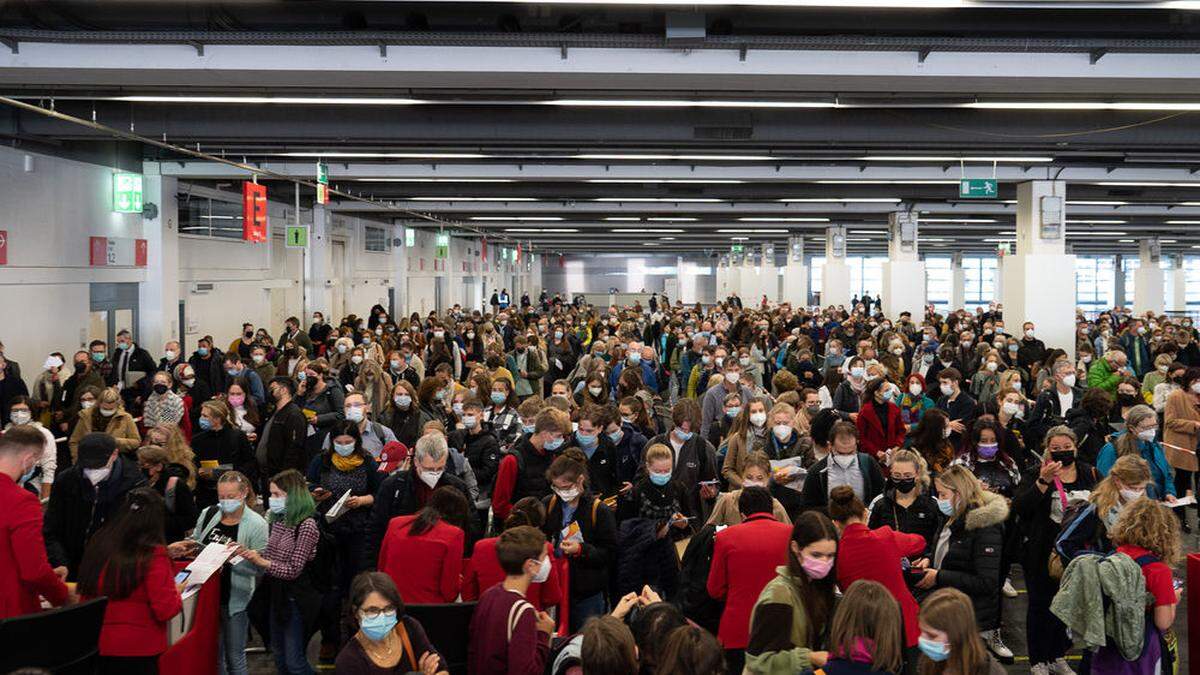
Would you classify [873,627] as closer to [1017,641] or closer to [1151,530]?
[1151,530]

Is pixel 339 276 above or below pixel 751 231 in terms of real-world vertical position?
below

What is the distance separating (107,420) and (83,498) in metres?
3.42

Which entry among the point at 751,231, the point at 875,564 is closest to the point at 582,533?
the point at 875,564

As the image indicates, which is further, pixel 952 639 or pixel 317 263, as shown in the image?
pixel 317 263

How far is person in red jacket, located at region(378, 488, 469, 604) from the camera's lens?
595 cm

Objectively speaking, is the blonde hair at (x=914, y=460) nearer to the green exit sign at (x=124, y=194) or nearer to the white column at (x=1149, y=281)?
the green exit sign at (x=124, y=194)

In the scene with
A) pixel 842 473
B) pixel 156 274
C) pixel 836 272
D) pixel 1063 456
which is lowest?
pixel 842 473

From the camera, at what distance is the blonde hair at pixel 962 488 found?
644 centimetres

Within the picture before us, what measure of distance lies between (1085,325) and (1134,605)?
22827mm

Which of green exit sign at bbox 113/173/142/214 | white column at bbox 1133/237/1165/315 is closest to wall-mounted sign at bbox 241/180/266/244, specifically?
green exit sign at bbox 113/173/142/214

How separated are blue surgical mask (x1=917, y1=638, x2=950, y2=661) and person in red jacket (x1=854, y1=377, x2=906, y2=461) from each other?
596cm

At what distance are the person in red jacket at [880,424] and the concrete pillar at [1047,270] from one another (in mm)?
13063

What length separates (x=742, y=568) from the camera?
5.70m

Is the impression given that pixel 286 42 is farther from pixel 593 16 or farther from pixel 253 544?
pixel 253 544
